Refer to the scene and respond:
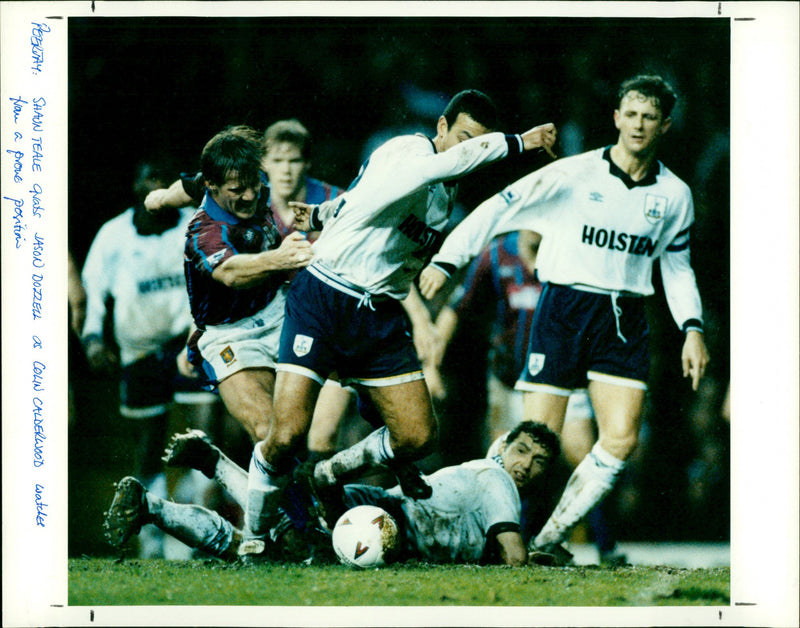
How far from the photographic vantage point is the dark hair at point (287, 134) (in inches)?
210

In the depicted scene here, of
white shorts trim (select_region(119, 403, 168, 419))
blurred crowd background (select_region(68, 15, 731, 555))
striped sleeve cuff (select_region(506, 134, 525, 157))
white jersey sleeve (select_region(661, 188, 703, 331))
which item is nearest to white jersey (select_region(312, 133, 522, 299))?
striped sleeve cuff (select_region(506, 134, 525, 157))

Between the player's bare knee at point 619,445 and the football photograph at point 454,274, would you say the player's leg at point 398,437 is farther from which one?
the player's bare knee at point 619,445

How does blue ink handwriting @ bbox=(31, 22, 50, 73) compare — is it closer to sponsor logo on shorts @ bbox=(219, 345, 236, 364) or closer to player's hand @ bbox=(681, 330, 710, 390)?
sponsor logo on shorts @ bbox=(219, 345, 236, 364)

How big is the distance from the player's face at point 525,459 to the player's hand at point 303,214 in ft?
5.58

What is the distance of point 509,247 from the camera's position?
17.7ft

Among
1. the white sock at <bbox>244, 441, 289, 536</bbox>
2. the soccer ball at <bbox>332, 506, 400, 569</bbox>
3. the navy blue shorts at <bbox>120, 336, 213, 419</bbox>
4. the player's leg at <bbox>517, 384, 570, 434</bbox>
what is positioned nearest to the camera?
the soccer ball at <bbox>332, 506, 400, 569</bbox>

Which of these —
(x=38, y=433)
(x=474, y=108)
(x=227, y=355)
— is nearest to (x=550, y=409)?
(x=474, y=108)

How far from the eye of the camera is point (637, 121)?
532 centimetres

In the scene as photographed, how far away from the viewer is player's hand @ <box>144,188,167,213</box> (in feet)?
17.8

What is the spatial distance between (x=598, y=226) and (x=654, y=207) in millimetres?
339

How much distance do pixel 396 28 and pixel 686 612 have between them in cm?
358

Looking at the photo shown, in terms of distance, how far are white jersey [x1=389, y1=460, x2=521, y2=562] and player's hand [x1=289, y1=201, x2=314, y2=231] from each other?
1.64 m

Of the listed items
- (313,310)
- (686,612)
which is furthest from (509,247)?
(686,612)

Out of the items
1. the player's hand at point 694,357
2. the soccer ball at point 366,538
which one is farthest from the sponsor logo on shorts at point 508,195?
the soccer ball at point 366,538
